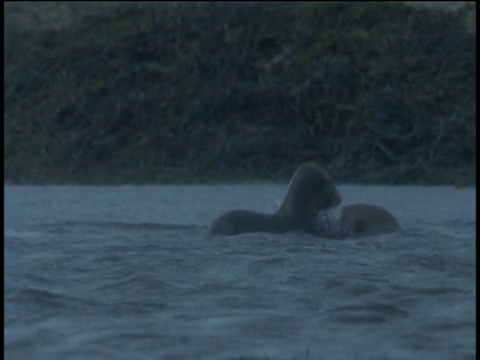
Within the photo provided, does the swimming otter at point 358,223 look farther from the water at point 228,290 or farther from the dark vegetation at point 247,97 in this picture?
the dark vegetation at point 247,97

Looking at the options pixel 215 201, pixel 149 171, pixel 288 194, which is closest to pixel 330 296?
pixel 288 194

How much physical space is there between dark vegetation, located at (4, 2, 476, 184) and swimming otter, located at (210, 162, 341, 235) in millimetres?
3484

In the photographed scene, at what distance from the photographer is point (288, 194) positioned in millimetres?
6566

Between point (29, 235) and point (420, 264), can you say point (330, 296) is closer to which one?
point (420, 264)

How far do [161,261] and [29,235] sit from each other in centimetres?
121

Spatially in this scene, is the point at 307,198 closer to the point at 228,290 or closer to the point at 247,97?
the point at 228,290

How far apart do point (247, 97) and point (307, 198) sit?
17.8 feet

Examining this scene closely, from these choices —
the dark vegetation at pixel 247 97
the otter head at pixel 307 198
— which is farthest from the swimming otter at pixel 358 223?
the dark vegetation at pixel 247 97

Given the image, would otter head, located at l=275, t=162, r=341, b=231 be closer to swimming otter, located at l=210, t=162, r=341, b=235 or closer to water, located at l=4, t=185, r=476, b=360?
swimming otter, located at l=210, t=162, r=341, b=235

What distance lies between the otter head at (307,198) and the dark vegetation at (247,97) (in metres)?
3.47

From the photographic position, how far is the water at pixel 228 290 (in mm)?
4102

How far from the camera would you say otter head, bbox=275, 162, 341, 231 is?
645 cm

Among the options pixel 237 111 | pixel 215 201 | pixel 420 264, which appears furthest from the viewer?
pixel 237 111

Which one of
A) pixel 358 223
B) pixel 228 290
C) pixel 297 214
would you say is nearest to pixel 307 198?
pixel 297 214
